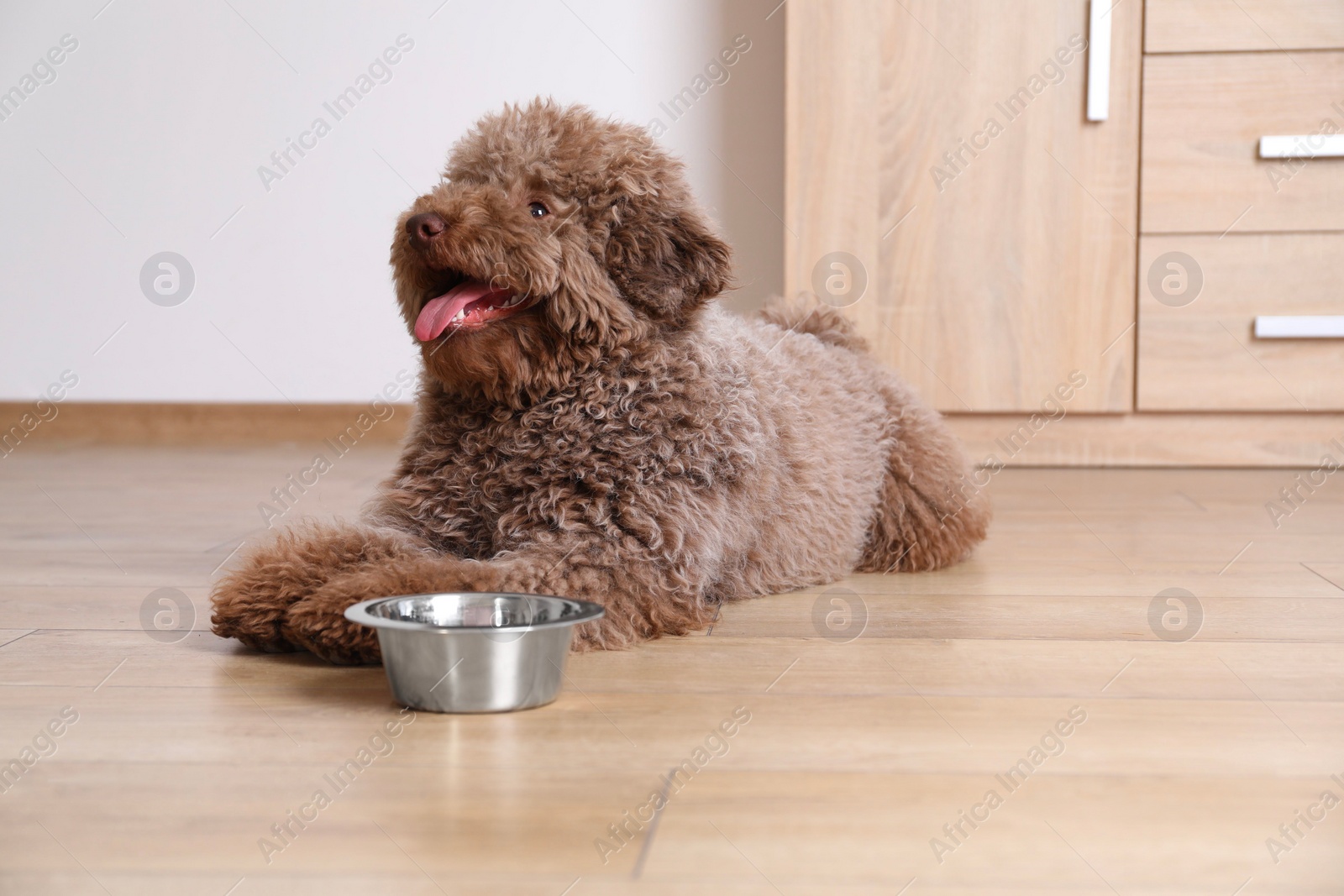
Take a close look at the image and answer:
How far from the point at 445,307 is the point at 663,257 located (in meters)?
0.31

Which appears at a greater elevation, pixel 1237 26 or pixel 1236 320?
pixel 1237 26

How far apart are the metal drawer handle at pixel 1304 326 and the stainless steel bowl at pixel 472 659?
278 centimetres

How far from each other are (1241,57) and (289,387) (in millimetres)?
3223

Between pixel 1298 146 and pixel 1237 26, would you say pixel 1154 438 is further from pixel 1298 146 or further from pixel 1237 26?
pixel 1237 26

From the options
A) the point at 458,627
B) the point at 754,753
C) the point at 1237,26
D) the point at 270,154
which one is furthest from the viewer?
the point at 270,154

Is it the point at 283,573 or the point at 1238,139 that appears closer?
the point at 283,573

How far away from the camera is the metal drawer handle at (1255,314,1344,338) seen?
342cm

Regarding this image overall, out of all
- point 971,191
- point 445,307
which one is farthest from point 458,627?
point 971,191

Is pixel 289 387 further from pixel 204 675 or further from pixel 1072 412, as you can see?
pixel 204 675

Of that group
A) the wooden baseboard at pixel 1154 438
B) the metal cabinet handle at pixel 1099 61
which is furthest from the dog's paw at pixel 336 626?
the metal cabinet handle at pixel 1099 61

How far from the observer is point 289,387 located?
426cm

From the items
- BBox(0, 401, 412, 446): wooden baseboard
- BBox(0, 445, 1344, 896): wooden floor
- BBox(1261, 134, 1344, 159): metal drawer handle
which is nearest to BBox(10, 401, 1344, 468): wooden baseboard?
BBox(1261, 134, 1344, 159): metal drawer handle

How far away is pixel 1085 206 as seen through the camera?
135 inches

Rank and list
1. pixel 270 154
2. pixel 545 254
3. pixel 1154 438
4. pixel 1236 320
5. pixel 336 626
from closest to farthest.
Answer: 1. pixel 336 626
2. pixel 545 254
3. pixel 1236 320
4. pixel 1154 438
5. pixel 270 154
